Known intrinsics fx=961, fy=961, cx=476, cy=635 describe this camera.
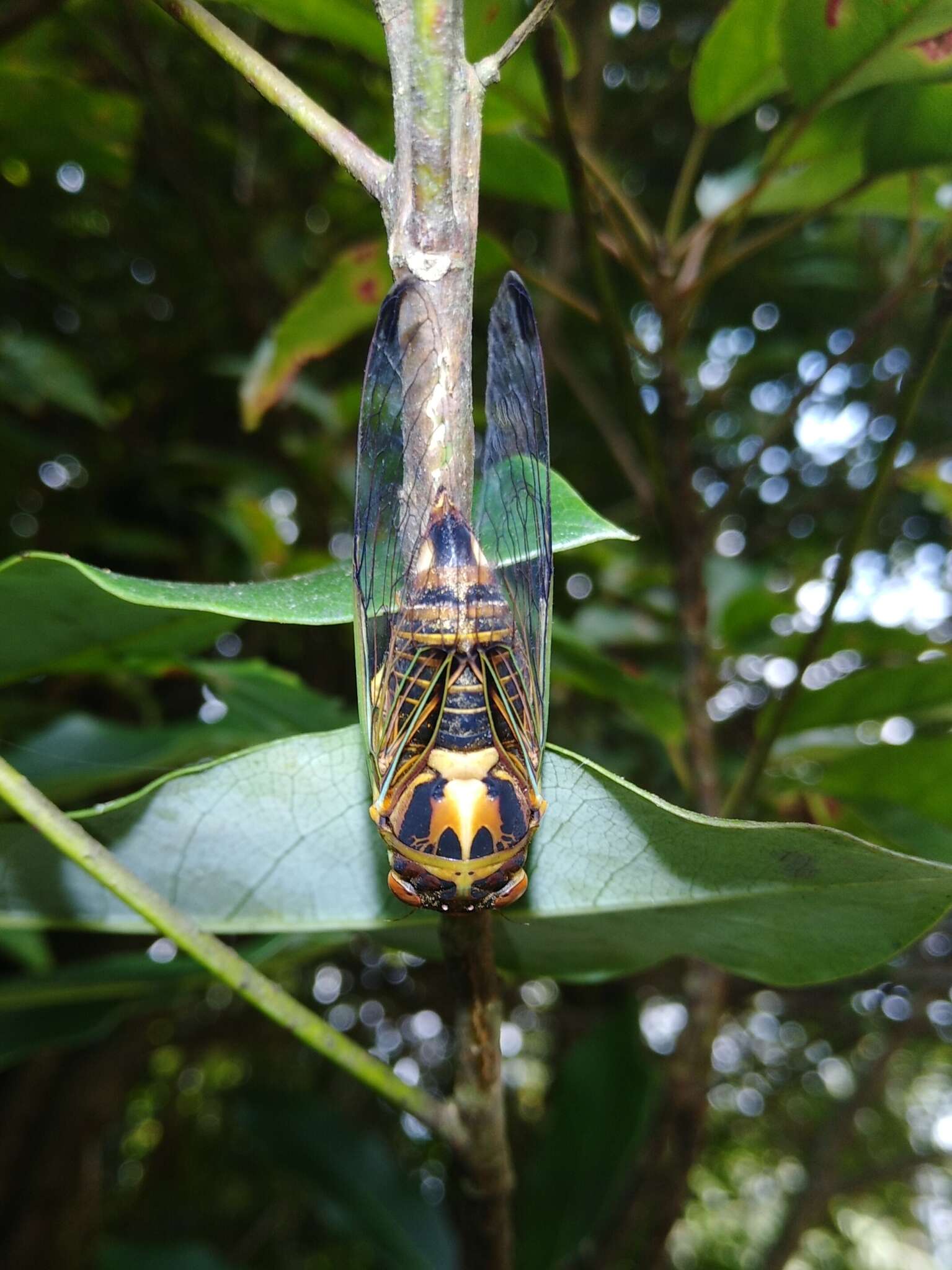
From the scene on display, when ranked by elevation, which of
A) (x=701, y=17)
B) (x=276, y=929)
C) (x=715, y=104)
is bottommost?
(x=276, y=929)

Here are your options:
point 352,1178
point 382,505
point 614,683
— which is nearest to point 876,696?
point 614,683

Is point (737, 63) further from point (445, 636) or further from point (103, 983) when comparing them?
point (103, 983)

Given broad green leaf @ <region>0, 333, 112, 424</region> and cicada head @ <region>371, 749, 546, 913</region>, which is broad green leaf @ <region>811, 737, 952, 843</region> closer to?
cicada head @ <region>371, 749, 546, 913</region>

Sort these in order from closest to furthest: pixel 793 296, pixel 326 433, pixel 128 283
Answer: pixel 326 433, pixel 128 283, pixel 793 296

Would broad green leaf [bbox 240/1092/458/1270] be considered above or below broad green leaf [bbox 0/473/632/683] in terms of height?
below

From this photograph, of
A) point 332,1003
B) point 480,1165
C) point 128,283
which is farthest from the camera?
point 332,1003

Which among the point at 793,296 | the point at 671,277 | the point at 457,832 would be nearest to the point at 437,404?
the point at 457,832

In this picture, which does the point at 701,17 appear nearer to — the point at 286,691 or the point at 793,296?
the point at 793,296

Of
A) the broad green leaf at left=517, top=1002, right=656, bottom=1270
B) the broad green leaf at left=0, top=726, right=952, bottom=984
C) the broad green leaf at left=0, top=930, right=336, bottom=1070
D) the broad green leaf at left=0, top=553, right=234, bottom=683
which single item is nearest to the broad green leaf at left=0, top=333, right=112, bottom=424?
the broad green leaf at left=0, top=553, right=234, bottom=683
